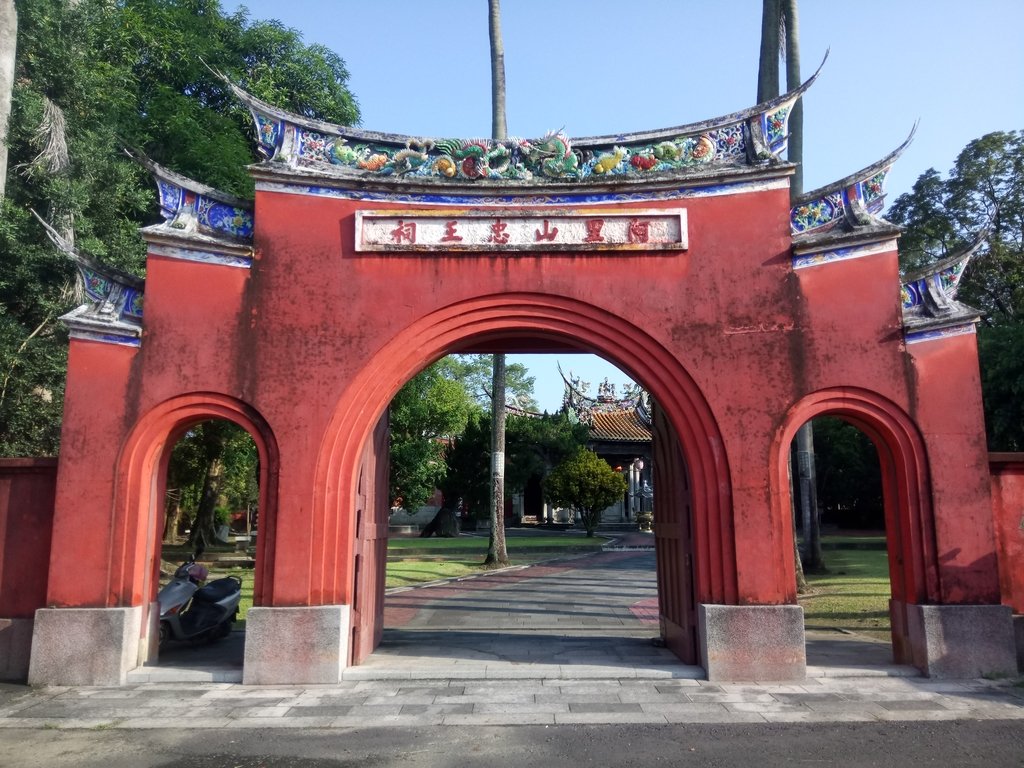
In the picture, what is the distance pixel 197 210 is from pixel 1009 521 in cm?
890

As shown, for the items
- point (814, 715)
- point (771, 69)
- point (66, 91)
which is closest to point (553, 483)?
point (771, 69)

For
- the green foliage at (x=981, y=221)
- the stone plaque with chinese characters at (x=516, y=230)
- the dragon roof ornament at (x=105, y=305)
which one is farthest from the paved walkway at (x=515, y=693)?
the green foliage at (x=981, y=221)

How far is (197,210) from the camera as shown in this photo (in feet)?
27.2

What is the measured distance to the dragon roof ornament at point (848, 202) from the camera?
26.8ft

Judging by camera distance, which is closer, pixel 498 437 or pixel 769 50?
pixel 769 50

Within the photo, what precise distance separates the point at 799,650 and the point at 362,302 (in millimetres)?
5464

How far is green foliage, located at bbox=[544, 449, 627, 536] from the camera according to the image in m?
28.3

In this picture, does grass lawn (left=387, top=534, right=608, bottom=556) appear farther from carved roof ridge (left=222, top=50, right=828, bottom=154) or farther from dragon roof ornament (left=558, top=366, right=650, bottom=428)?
carved roof ridge (left=222, top=50, right=828, bottom=154)

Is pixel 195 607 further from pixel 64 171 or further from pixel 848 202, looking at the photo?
pixel 848 202

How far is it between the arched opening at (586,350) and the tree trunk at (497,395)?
6.57m

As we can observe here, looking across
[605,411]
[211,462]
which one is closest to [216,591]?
[211,462]

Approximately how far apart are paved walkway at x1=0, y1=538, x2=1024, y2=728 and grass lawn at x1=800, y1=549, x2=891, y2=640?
1.05 metres

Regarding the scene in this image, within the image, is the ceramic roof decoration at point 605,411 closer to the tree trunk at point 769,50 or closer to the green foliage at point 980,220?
the green foliage at point 980,220

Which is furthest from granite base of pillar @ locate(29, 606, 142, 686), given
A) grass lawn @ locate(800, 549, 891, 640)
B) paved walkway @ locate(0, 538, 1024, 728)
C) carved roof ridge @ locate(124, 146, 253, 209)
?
grass lawn @ locate(800, 549, 891, 640)
